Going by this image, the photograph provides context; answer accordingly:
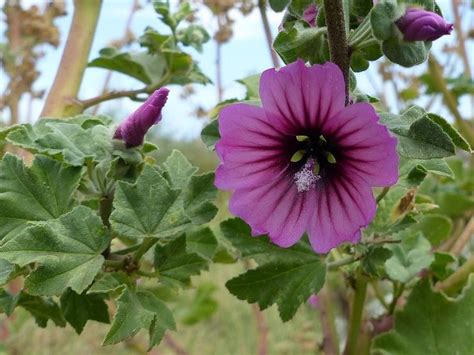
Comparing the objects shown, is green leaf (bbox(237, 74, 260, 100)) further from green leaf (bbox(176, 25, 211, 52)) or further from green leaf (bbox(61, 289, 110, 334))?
green leaf (bbox(61, 289, 110, 334))

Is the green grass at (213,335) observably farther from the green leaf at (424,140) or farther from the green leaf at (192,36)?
the green leaf at (424,140)

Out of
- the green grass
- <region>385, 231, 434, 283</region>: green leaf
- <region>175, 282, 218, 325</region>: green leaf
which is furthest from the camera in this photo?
the green grass

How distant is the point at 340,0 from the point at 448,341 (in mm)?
430

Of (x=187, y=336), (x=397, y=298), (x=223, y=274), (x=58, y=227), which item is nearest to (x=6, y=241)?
(x=58, y=227)

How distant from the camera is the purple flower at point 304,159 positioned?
47 cm

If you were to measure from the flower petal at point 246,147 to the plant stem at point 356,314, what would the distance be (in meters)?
0.22

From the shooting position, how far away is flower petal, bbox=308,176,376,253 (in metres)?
→ 0.50

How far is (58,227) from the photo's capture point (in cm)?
52

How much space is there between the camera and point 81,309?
0.58 m

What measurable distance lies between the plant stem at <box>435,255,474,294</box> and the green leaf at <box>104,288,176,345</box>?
41cm

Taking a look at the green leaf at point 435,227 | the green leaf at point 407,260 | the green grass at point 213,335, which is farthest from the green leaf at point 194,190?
the green grass at point 213,335

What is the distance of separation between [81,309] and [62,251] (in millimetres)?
79

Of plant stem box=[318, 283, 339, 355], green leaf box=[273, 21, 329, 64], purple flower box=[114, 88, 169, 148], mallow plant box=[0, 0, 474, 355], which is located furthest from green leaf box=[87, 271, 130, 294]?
plant stem box=[318, 283, 339, 355]

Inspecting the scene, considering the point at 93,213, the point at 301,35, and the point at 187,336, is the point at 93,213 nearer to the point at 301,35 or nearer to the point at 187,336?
the point at 301,35
